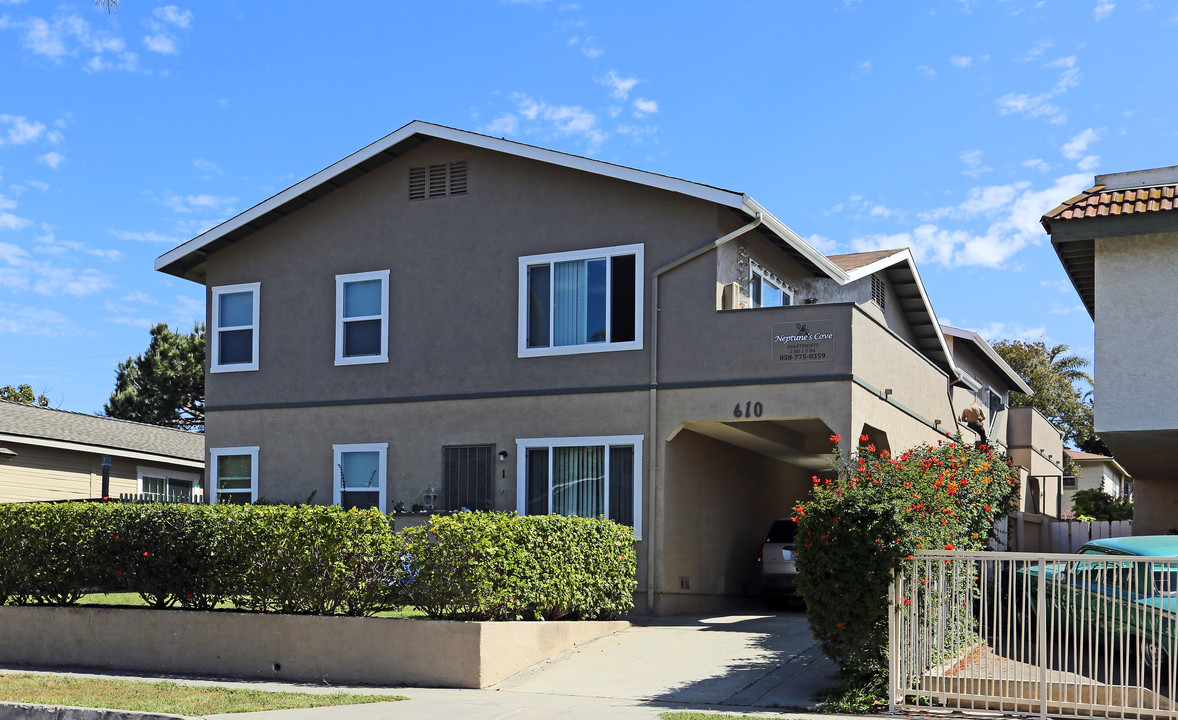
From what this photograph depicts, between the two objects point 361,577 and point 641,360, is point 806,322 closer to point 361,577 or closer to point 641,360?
point 641,360

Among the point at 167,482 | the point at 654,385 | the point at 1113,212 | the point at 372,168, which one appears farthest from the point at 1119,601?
the point at 167,482

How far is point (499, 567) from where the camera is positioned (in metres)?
13.3

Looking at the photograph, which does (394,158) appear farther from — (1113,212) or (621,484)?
(1113,212)

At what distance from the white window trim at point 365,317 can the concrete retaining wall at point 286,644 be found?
644 cm

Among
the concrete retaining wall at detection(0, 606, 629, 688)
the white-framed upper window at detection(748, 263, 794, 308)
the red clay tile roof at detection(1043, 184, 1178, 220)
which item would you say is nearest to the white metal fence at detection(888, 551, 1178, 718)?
the concrete retaining wall at detection(0, 606, 629, 688)

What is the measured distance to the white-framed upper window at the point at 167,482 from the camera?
30188 mm

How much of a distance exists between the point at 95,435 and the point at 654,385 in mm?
17452

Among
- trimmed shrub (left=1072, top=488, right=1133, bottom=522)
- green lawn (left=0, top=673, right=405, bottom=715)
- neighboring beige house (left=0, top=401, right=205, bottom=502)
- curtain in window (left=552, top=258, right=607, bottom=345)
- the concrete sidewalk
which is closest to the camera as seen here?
the concrete sidewalk

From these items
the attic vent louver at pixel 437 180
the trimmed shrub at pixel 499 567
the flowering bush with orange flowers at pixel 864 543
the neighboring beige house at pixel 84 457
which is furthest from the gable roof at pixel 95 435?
the flowering bush with orange flowers at pixel 864 543

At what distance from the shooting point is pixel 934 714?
1070cm

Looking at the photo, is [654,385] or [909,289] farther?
[909,289]

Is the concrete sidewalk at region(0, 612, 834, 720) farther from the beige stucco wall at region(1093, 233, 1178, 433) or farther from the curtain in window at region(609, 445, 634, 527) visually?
the beige stucco wall at region(1093, 233, 1178, 433)

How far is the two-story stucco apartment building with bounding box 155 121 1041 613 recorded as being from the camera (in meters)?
17.4

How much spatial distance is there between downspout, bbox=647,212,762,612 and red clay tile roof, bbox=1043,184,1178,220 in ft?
14.4
